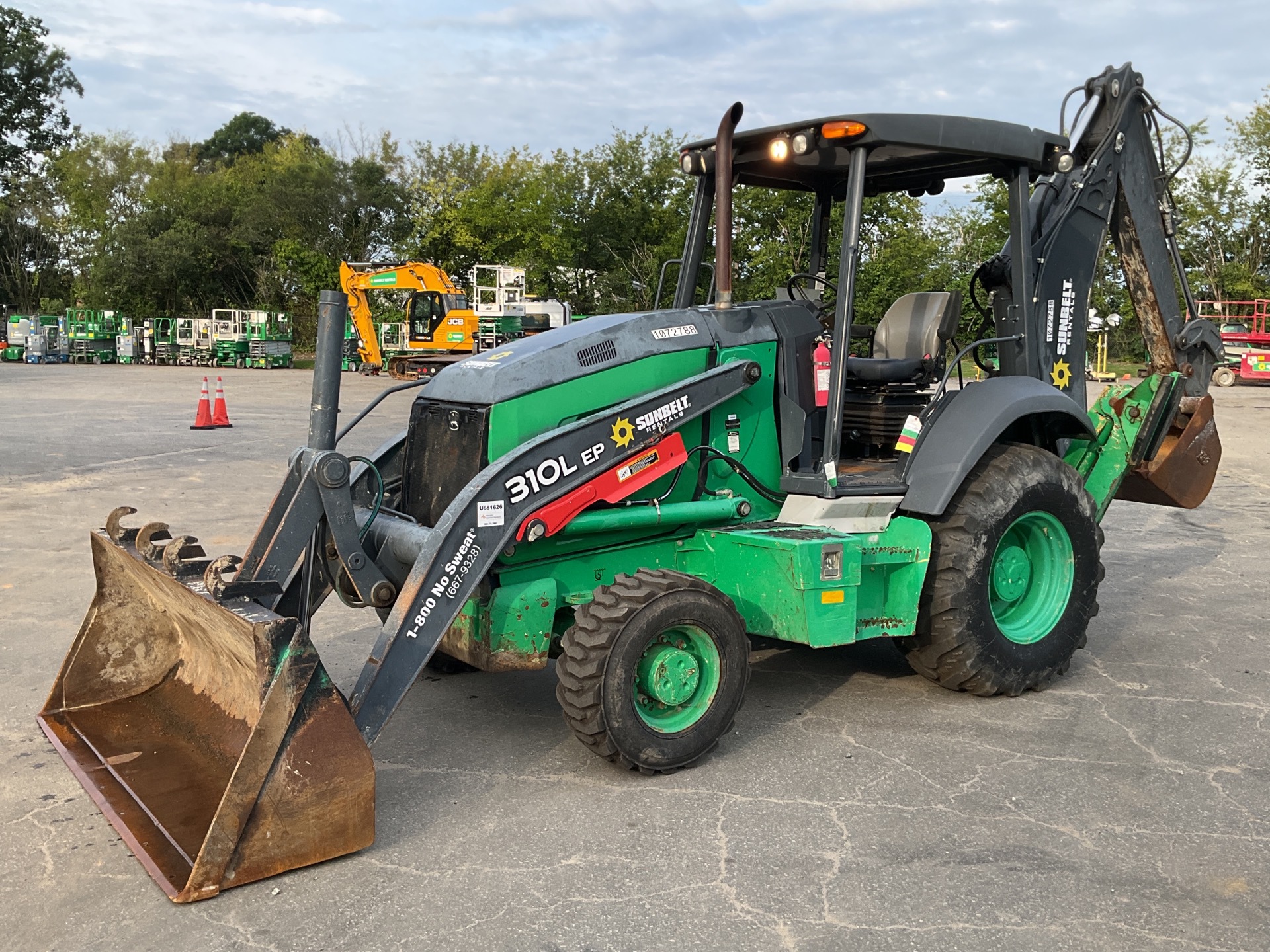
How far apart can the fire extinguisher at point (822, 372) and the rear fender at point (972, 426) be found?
1.64 ft

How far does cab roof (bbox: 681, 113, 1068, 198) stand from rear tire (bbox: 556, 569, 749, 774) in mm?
2102

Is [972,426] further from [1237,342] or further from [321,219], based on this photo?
[321,219]

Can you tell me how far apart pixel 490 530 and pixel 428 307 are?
92.3 feet

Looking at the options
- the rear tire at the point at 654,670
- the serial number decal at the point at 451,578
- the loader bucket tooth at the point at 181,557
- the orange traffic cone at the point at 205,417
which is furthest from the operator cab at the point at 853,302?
the orange traffic cone at the point at 205,417

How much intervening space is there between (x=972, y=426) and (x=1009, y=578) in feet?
2.76

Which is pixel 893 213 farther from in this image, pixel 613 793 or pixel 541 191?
pixel 541 191

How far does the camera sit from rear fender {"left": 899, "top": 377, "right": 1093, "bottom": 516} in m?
5.21

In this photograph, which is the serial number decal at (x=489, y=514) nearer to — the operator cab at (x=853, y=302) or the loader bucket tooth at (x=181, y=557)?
the loader bucket tooth at (x=181, y=557)

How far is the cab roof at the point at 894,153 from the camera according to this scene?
5098 mm

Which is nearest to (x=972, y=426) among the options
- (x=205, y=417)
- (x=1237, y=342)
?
(x=205, y=417)

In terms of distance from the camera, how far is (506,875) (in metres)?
3.73

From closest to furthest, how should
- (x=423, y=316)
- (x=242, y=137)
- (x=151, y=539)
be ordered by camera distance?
(x=151, y=539)
(x=423, y=316)
(x=242, y=137)

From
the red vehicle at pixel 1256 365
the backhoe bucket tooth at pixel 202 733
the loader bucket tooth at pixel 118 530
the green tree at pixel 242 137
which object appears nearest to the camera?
the backhoe bucket tooth at pixel 202 733

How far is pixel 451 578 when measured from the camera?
4.24m
